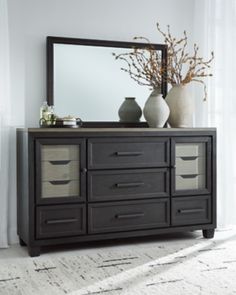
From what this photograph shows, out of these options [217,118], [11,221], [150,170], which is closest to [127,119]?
[150,170]

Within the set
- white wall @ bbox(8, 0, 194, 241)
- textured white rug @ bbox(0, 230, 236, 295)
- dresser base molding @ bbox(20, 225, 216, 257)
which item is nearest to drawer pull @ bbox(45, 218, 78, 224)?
dresser base molding @ bbox(20, 225, 216, 257)

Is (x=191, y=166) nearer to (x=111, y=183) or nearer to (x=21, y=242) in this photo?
(x=111, y=183)

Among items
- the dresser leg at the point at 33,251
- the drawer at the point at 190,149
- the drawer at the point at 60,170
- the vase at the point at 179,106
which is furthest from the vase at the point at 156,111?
the dresser leg at the point at 33,251

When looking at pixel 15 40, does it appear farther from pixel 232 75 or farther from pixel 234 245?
pixel 234 245

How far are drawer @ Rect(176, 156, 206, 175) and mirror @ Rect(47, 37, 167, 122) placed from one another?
575mm

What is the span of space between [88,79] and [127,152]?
75cm

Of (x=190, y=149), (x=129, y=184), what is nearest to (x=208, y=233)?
(x=190, y=149)

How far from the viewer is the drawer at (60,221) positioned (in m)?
3.47

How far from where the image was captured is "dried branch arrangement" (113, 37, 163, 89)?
4.21 meters

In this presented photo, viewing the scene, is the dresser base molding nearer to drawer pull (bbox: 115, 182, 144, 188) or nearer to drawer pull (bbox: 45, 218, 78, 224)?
drawer pull (bbox: 45, 218, 78, 224)

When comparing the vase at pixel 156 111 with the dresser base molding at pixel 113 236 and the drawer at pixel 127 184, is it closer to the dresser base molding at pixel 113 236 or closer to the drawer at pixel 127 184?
the drawer at pixel 127 184

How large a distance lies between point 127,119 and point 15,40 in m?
1.05

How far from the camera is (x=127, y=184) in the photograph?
3697 mm

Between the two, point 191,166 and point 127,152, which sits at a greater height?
point 127,152
